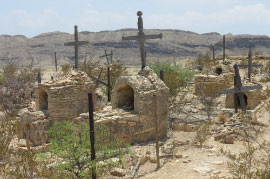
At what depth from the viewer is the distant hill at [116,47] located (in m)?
64.4

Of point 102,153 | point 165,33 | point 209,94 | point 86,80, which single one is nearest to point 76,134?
point 102,153

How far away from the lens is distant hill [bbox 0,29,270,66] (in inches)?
2537

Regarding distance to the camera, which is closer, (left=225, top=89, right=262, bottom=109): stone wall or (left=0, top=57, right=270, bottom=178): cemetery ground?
(left=0, top=57, right=270, bottom=178): cemetery ground

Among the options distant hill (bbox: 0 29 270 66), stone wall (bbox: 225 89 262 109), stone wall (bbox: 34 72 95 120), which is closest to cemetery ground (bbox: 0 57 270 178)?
stone wall (bbox: 225 89 262 109)

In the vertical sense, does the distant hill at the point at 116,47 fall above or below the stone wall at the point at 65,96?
above

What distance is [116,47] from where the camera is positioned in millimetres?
72562

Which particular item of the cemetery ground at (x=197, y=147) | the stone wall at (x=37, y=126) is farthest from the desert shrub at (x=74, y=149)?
the stone wall at (x=37, y=126)

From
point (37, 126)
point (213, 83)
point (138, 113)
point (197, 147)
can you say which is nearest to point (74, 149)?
point (138, 113)

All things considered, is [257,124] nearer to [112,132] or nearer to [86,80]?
[112,132]

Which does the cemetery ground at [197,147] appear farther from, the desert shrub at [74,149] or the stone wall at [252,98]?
the stone wall at [252,98]

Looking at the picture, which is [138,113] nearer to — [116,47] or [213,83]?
[213,83]

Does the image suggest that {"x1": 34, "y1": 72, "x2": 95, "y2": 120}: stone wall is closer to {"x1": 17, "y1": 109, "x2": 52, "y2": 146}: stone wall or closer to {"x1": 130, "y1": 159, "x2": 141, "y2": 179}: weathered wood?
{"x1": 17, "y1": 109, "x2": 52, "y2": 146}: stone wall

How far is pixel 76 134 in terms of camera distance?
627cm

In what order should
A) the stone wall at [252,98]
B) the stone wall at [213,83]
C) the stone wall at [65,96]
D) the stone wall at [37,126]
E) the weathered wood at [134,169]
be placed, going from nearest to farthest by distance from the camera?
the weathered wood at [134,169]
the stone wall at [37,126]
the stone wall at [65,96]
the stone wall at [252,98]
the stone wall at [213,83]
